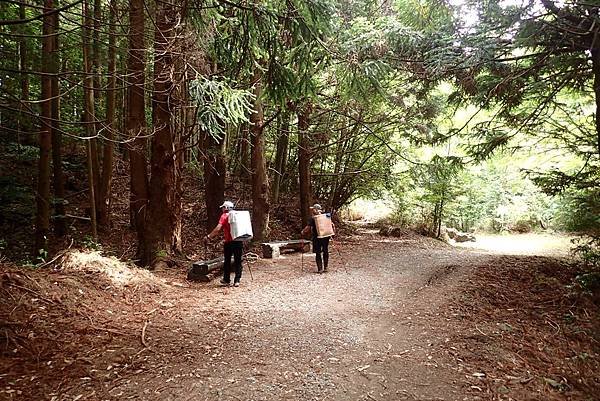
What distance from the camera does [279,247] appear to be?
440 inches

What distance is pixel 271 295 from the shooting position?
7.09 metres

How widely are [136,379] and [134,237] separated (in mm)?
9724

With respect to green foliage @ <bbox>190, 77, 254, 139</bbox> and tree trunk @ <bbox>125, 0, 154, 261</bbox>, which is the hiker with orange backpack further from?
tree trunk @ <bbox>125, 0, 154, 261</bbox>

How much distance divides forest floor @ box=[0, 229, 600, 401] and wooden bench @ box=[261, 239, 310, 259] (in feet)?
9.13

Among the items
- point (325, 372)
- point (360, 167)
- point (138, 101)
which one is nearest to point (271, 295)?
point (325, 372)

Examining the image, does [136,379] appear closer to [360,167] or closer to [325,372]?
[325,372]

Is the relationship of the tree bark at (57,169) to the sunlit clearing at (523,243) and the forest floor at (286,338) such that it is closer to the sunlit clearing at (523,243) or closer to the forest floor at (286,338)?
the forest floor at (286,338)

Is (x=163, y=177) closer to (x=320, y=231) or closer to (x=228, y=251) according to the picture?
(x=228, y=251)

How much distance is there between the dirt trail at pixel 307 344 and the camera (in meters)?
3.69

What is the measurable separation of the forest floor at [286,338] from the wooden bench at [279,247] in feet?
9.13

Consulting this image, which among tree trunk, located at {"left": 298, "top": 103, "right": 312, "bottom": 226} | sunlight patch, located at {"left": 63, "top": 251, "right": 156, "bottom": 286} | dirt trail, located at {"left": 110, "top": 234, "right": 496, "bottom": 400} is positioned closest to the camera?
dirt trail, located at {"left": 110, "top": 234, "right": 496, "bottom": 400}

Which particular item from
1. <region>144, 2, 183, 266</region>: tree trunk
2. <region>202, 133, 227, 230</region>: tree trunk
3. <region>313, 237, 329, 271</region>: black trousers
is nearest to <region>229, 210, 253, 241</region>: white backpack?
<region>144, 2, 183, 266</region>: tree trunk

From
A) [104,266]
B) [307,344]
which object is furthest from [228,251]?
[307,344]

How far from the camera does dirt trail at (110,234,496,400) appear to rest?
3.69 m
